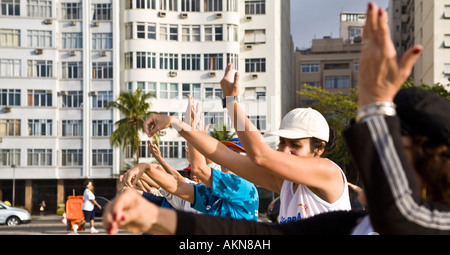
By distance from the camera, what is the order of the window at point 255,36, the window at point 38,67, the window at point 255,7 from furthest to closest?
the window at point 255,7, the window at point 255,36, the window at point 38,67

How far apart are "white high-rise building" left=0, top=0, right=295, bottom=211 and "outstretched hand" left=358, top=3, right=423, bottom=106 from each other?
5051cm

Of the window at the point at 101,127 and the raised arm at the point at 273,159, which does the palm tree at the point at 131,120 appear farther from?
the raised arm at the point at 273,159

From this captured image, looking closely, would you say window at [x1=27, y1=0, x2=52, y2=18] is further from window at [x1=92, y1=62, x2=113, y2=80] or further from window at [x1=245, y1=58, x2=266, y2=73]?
window at [x1=245, y1=58, x2=266, y2=73]

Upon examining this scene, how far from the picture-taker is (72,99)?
176ft

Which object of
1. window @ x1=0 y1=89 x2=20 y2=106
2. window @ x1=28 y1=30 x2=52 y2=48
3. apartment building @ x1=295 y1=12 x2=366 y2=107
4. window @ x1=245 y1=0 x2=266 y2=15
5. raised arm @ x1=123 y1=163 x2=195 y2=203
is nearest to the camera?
raised arm @ x1=123 y1=163 x2=195 y2=203

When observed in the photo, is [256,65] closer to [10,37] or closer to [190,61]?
[190,61]

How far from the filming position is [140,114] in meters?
47.6

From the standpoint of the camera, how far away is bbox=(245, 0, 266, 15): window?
5569cm

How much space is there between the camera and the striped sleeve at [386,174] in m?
1.84

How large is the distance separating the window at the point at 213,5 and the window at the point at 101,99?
9.98 m

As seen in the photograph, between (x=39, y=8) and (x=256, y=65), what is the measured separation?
1694 centimetres

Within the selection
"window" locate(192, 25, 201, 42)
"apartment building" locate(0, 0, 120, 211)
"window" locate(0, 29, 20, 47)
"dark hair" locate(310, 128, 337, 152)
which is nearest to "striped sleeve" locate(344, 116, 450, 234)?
"dark hair" locate(310, 128, 337, 152)

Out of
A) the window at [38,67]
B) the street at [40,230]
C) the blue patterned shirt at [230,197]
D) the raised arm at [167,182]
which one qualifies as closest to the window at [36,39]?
the window at [38,67]
